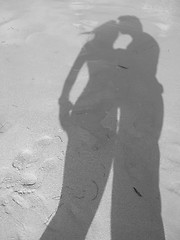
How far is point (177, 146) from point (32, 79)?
2.16 meters

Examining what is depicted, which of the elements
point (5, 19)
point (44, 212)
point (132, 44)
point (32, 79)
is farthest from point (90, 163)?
point (5, 19)

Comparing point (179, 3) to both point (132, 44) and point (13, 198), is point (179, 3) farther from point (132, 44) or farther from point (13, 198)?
point (13, 198)

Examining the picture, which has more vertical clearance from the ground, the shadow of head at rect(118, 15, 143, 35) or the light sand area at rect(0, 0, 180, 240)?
the shadow of head at rect(118, 15, 143, 35)

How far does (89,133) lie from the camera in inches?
114

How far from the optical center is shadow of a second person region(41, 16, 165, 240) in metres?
2.20

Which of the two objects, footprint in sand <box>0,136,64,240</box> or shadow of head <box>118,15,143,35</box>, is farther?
shadow of head <box>118,15,143,35</box>

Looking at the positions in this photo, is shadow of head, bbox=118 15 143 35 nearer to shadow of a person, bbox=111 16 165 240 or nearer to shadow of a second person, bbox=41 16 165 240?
shadow of a second person, bbox=41 16 165 240

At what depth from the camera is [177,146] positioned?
2.78m

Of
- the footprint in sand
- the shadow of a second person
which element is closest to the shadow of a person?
the shadow of a second person

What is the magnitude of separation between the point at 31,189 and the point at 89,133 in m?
0.89

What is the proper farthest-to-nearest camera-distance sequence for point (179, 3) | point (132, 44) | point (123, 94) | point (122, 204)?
point (179, 3), point (132, 44), point (123, 94), point (122, 204)

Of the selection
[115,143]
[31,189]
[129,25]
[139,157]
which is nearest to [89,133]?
[115,143]

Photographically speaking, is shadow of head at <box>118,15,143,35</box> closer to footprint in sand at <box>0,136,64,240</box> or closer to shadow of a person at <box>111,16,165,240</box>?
shadow of a person at <box>111,16,165,240</box>

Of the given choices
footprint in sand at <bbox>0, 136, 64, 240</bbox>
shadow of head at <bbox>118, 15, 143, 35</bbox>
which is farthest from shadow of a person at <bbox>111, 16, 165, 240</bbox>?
shadow of head at <bbox>118, 15, 143, 35</bbox>
